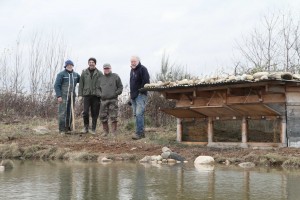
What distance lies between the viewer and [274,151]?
29.9 feet

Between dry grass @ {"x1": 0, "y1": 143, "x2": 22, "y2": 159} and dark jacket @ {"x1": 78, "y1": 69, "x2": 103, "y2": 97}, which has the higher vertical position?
dark jacket @ {"x1": 78, "y1": 69, "x2": 103, "y2": 97}

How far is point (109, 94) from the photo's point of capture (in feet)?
40.0

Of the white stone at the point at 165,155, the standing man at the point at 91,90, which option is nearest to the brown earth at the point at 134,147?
the white stone at the point at 165,155

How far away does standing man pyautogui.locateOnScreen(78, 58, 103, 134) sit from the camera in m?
12.5

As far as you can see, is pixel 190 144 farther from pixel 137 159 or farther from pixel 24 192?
pixel 24 192

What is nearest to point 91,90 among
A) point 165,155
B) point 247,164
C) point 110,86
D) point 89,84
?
point 89,84

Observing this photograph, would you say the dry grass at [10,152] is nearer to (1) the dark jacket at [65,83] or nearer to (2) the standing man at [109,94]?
(2) the standing man at [109,94]

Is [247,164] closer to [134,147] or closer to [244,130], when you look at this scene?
[244,130]

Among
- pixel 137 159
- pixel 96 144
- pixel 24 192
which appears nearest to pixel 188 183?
pixel 24 192

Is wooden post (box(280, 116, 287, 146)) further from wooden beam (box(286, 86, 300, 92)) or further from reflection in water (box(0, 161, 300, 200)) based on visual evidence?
reflection in water (box(0, 161, 300, 200))

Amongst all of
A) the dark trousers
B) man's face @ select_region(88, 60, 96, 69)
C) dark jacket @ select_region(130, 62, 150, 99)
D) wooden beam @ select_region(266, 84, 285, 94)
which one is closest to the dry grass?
the dark trousers

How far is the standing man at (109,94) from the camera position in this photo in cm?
1221

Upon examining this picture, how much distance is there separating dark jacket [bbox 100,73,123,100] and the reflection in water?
4.29 meters

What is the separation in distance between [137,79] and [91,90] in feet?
4.45
